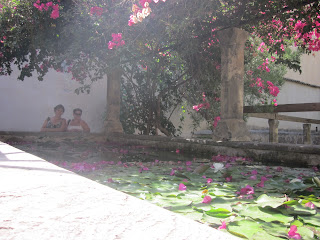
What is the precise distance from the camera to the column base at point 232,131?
4426 millimetres

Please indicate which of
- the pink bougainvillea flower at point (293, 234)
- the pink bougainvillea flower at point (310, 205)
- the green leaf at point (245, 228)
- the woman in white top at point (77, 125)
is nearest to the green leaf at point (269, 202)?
the pink bougainvillea flower at point (310, 205)

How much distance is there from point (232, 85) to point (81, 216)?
4.06 m

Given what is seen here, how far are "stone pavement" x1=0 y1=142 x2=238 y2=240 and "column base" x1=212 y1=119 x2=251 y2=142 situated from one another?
137 inches

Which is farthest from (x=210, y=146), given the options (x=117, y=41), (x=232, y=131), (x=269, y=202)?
(x=269, y=202)

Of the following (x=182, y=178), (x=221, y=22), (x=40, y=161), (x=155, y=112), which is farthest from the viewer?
(x=155, y=112)

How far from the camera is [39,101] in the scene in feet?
25.0

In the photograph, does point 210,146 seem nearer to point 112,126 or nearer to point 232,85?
point 232,85

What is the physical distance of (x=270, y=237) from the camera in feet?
3.84

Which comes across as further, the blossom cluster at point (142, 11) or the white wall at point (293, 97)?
the white wall at point (293, 97)

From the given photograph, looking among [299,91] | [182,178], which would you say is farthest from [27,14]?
[299,91]

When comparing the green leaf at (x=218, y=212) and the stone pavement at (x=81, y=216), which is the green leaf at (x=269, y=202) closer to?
the green leaf at (x=218, y=212)

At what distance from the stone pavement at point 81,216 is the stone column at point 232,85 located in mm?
3555

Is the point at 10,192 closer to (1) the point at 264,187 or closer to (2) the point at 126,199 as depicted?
(2) the point at 126,199

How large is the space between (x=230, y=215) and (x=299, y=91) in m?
12.5
